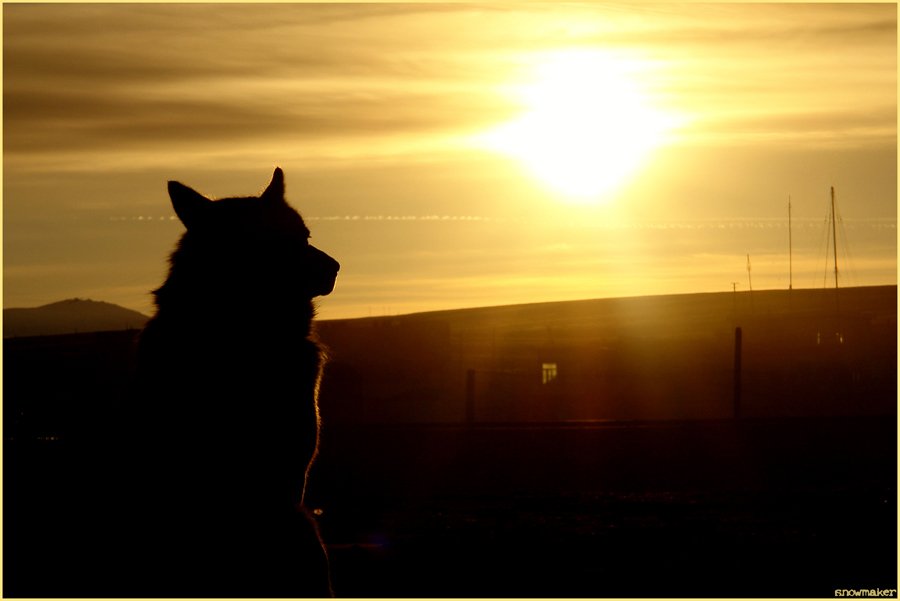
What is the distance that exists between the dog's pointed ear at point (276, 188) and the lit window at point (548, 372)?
37903mm

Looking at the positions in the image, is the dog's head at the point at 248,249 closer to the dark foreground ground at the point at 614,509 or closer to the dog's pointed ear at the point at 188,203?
the dog's pointed ear at the point at 188,203

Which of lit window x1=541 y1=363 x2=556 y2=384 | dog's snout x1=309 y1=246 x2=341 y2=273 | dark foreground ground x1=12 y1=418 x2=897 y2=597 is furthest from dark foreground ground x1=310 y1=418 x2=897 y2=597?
lit window x1=541 y1=363 x2=556 y2=384

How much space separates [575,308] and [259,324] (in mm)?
88274

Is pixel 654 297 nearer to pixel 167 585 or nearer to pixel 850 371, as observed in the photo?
pixel 850 371

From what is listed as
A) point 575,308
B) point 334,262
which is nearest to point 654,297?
point 575,308

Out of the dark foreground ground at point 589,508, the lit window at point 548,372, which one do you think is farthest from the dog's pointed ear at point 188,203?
the lit window at point 548,372

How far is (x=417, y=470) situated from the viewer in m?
17.2

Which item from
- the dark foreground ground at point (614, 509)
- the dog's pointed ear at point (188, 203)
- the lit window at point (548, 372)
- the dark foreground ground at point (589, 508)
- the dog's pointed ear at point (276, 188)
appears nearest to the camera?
the dog's pointed ear at point (188, 203)

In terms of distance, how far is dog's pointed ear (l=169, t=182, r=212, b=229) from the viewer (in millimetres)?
4957

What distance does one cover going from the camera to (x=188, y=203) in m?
5.01

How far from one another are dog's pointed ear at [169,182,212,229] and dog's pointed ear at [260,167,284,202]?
43cm

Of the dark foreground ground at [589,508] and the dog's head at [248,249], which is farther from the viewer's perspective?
the dark foreground ground at [589,508]

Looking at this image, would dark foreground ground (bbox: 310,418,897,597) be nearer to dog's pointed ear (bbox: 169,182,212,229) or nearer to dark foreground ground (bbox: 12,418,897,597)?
dark foreground ground (bbox: 12,418,897,597)

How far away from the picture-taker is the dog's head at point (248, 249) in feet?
16.4
